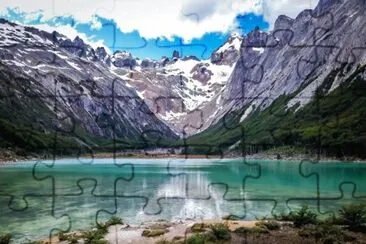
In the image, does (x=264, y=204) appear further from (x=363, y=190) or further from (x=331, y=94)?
(x=331, y=94)

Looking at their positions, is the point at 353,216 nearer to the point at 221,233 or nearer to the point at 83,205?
the point at 221,233

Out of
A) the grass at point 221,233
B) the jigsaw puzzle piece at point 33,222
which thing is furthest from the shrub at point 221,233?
the jigsaw puzzle piece at point 33,222

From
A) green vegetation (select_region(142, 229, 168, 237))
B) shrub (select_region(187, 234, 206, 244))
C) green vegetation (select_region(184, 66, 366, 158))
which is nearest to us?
shrub (select_region(187, 234, 206, 244))

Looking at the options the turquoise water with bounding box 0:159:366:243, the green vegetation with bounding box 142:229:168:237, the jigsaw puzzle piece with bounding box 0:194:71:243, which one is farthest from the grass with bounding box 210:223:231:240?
the turquoise water with bounding box 0:159:366:243

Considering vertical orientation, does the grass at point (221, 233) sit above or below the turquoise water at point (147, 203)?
above

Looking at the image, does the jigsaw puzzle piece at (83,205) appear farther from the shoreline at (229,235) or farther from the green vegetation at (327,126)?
the green vegetation at (327,126)

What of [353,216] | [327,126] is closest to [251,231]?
[353,216]

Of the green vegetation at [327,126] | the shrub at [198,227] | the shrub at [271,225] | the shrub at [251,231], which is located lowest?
the shrub at [198,227]

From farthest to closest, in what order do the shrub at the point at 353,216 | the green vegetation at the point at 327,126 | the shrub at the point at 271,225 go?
the green vegetation at the point at 327,126 → the shrub at the point at 271,225 → the shrub at the point at 353,216

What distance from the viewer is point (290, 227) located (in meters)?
23.1

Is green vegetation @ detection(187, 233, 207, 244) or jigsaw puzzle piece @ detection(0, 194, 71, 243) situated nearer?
green vegetation @ detection(187, 233, 207, 244)

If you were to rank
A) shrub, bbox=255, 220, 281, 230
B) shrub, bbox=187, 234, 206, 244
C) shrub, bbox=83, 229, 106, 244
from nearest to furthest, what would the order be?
shrub, bbox=187, 234, 206, 244, shrub, bbox=83, 229, 106, 244, shrub, bbox=255, 220, 281, 230

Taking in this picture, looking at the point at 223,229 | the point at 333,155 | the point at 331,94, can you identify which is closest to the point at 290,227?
the point at 223,229

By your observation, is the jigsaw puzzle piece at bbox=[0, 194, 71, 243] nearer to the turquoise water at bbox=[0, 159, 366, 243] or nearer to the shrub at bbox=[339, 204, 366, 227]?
the turquoise water at bbox=[0, 159, 366, 243]
